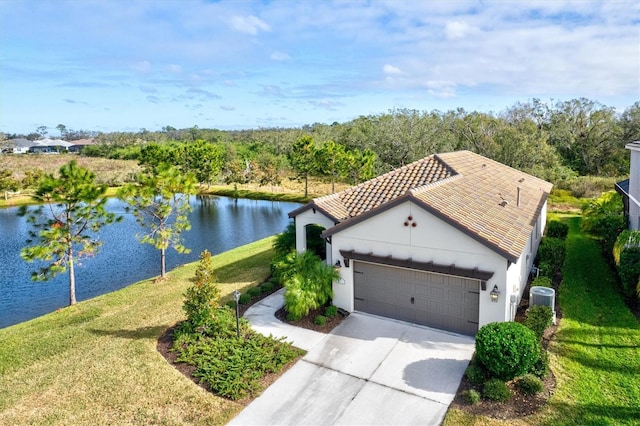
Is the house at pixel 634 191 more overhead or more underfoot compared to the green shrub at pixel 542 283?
more overhead

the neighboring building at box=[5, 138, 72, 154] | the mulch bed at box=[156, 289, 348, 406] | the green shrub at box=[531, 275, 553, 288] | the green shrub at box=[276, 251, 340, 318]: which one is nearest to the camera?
the mulch bed at box=[156, 289, 348, 406]

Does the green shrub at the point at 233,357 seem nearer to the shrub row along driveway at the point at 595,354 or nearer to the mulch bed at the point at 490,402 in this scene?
the mulch bed at the point at 490,402

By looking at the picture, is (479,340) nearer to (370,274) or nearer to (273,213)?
(370,274)

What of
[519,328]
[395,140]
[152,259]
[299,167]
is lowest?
[152,259]

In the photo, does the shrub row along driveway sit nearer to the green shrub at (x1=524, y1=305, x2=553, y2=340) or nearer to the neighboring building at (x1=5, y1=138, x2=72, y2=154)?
the green shrub at (x1=524, y1=305, x2=553, y2=340)

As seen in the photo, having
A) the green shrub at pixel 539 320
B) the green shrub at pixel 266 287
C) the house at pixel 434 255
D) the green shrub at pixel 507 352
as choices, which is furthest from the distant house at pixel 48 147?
the green shrub at pixel 507 352

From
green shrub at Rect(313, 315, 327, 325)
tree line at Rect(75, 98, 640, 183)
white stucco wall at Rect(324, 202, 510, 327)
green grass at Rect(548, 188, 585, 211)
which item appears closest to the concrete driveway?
green shrub at Rect(313, 315, 327, 325)

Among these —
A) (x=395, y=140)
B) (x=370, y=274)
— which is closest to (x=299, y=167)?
(x=395, y=140)
